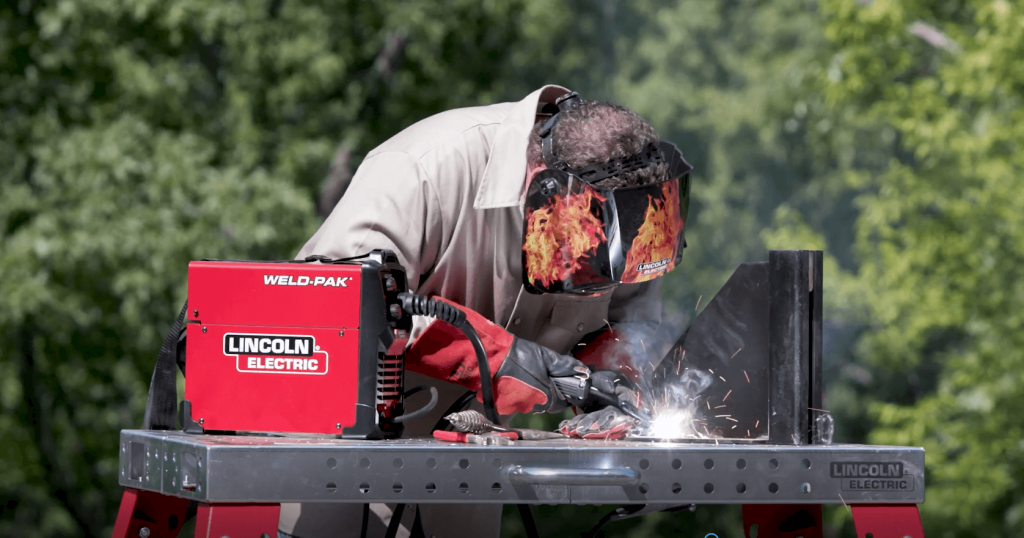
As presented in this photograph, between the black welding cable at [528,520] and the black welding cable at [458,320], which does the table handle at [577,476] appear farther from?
the black welding cable at [528,520]

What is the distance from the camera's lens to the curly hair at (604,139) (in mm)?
2270

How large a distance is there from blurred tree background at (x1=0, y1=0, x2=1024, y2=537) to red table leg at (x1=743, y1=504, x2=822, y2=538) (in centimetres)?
640

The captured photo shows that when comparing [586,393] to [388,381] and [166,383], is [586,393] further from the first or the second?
[166,383]

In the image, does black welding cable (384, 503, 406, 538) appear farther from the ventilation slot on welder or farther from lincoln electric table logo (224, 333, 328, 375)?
lincoln electric table logo (224, 333, 328, 375)

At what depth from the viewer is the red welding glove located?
2225mm

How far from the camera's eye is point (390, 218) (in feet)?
7.66

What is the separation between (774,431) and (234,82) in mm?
7872

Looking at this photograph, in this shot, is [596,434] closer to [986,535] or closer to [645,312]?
[645,312]

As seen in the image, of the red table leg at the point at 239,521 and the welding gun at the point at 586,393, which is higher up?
the welding gun at the point at 586,393

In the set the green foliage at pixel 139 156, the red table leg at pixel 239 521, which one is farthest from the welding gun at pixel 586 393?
the green foliage at pixel 139 156

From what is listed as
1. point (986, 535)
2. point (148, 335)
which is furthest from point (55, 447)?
point (986, 535)

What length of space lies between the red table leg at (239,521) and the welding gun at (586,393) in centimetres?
72

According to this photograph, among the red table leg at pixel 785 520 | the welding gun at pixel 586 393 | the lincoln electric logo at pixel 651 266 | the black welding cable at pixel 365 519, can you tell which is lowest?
the black welding cable at pixel 365 519

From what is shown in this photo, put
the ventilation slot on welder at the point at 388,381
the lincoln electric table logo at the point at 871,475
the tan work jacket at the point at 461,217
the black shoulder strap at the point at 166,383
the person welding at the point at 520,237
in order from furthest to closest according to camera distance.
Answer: the tan work jacket at the point at 461,217
the person welding at the point at 520,237
the black shoulder strap at the point at 166,383
the ventilation slot on welder at the point at 388,381
the lincoln electric table logo at the point at 871,475
